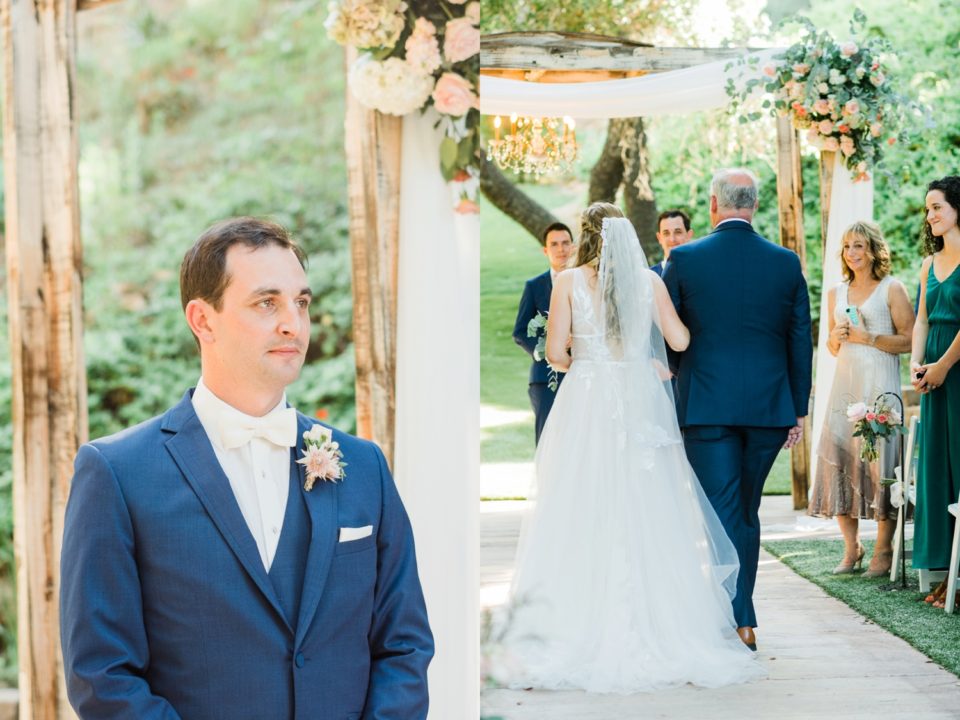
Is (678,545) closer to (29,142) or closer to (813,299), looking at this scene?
(29,142)

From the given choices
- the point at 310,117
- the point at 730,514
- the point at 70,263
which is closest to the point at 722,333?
the point at 730,514

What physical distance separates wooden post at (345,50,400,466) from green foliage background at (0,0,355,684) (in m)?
5.20

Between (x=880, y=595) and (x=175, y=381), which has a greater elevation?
(x=175, y=381)

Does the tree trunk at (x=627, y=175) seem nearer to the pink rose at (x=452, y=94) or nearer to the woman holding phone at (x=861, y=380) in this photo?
the woman holding phone at (x=861, y=380)

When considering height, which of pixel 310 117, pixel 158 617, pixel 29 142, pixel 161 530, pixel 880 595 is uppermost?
pixel 310 117

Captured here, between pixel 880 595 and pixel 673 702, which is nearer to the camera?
pixel 673 702

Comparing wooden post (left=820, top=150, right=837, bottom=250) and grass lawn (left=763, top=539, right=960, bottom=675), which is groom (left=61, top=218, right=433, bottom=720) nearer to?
grass lawn (left=763, top=539, right=960, bottom=675)

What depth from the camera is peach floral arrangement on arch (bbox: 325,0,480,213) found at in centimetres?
281

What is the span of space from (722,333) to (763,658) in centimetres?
117

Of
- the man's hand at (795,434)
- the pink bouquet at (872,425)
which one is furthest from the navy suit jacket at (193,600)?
the pink bouquet at (872,425)

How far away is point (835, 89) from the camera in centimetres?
604

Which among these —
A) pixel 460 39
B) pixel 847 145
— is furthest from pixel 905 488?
pixel 460 39

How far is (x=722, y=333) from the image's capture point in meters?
4.37

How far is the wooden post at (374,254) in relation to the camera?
2.90 m
